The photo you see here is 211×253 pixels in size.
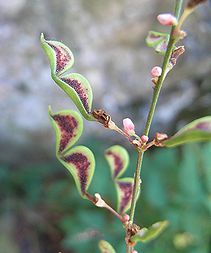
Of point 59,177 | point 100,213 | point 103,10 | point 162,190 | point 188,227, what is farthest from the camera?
point 59,177

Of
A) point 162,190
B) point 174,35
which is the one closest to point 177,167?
point 162,190

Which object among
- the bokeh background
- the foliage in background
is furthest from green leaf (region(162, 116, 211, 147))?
the bokeh background

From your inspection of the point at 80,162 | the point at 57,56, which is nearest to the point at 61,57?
the point at 57,56

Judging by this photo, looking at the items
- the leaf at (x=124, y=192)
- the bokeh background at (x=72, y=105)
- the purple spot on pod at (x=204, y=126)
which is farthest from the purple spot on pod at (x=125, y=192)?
the bokeh background at (x=72, y=105)

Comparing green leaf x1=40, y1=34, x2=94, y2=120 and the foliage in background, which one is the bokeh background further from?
green leaf x1=40, y1=34, x2=94, y2=120

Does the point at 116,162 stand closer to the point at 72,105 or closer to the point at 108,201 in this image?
the point at 108,201

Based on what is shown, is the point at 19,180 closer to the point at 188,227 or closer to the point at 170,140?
the point at 188,227

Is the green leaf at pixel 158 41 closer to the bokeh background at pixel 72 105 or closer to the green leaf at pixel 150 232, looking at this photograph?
the green leaf at pixel 150 232
